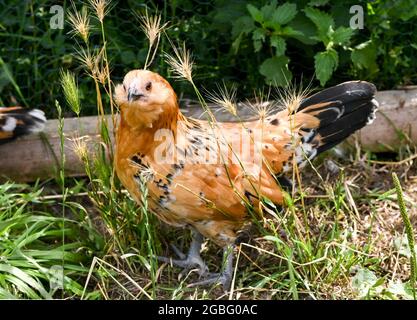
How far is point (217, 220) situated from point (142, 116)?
0.53 m

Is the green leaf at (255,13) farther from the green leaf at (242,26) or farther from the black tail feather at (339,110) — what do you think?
the black tail feather at (339,110)

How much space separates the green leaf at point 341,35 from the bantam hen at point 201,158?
0.42 meters

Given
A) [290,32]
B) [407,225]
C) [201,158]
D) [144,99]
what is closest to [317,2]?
[290,32]

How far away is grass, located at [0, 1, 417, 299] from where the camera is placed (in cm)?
303

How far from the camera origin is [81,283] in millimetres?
3318

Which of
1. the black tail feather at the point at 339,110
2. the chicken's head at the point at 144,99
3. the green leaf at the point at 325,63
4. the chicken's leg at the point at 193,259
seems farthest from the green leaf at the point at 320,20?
the chicken's leg at the point at 193,259

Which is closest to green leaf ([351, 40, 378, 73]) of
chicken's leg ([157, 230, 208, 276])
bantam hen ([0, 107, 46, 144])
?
chicken's leg ([157, 230, 208, 276])

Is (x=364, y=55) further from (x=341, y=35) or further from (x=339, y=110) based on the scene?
(x=339, y=110)

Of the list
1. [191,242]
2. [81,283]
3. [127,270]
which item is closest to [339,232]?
[191,242]

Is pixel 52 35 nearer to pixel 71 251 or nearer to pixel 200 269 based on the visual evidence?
pixel 71 251

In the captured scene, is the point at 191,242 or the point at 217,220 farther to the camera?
the point at 191,242

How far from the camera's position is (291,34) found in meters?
3.70

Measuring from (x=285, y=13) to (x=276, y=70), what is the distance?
0.96ft

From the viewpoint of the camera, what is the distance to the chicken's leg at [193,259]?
131 inches
